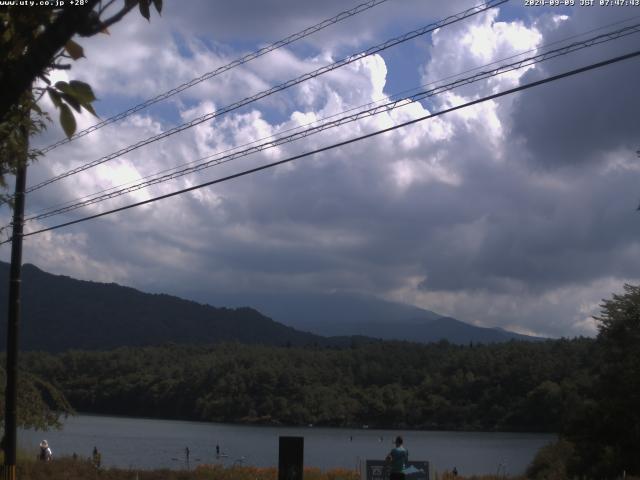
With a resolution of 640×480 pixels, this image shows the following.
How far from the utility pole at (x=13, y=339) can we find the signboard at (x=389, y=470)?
25.5 ft

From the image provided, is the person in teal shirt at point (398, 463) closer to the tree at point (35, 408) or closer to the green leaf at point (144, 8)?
the tree at point (35, 408)

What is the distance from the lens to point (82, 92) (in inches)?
185

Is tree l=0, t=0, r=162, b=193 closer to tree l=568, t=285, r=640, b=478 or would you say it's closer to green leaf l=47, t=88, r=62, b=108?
green leaf l=47, t=88, r=62, b=108

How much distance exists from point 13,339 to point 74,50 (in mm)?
15820

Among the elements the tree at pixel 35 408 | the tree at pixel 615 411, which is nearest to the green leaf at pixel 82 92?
the tree at pixel 35 408

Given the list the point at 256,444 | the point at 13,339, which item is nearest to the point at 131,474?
the point at 13,339

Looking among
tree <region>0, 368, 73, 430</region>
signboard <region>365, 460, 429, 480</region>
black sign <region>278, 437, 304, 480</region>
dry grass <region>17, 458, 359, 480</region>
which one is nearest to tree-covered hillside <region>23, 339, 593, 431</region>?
dry grass <region>17, 458, 359, 480</region>

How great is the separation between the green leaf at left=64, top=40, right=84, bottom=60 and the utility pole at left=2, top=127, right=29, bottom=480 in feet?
47.8

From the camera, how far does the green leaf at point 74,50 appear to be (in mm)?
4842

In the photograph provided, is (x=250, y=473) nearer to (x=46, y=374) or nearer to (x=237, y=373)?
(x=46, y=374)

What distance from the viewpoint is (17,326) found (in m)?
19.5

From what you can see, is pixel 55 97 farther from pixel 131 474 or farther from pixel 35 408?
pixel 131 474

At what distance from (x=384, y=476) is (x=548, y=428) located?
70.9 m

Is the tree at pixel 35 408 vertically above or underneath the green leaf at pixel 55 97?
underneath
